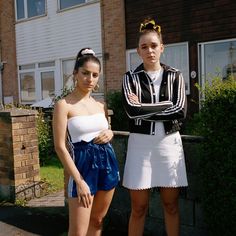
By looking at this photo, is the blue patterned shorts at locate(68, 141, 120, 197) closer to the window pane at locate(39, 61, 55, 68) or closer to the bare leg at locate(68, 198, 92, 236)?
the bare leg at locate(68, 198, 92, 236)

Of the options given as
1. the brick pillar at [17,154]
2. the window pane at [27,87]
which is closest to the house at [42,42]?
the window pane at [27,87]

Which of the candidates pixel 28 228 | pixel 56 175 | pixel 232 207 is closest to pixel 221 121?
pixel 232 207

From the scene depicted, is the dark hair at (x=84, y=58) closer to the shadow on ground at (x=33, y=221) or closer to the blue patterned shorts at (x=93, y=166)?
the blue patterned shorts at (x=93, y=166)

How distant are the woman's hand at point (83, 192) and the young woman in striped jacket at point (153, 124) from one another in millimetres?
455

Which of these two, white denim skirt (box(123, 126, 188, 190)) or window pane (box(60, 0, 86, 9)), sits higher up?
window pane (box(60, 0, 86, 9))

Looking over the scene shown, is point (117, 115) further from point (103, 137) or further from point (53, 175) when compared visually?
point (103, 137)

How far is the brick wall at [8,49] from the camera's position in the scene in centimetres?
1595

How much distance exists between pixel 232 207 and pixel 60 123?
5.17 feet

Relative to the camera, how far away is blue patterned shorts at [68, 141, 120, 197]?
9.78 feet

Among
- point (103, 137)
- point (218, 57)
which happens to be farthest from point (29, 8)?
point (103, 137)

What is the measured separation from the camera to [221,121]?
326 cm

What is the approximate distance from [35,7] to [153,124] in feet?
42.7

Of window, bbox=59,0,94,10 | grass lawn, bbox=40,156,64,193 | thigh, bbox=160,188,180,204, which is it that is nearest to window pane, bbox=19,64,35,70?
Result: window, bbox=59,0,94,10

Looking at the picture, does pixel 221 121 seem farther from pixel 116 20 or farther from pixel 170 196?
pixel 116 20
